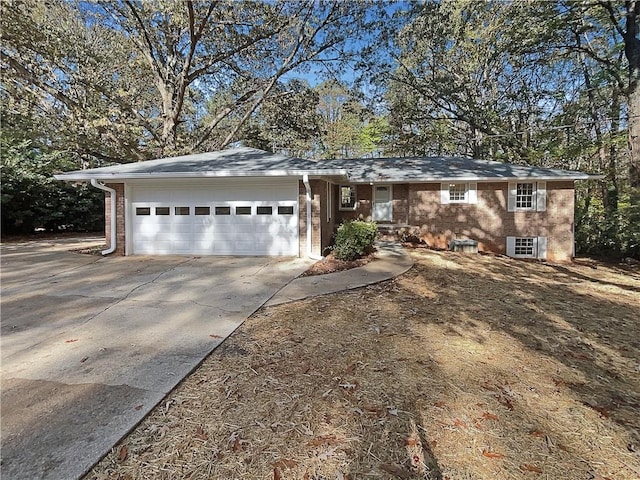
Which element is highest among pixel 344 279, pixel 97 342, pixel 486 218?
pixel 486 218

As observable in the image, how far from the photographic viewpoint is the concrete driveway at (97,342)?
93.6 inches

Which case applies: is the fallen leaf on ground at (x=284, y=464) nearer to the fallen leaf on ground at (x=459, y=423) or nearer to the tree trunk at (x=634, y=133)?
the fallen leaf on ground at (x=459, y=423)

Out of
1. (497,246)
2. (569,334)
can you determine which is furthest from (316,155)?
(569,334)

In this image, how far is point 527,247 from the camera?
12445 millimetres

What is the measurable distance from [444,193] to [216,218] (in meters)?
8.11

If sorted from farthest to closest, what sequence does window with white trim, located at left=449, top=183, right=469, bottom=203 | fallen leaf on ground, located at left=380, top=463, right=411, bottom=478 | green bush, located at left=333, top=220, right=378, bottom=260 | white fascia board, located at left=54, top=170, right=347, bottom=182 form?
1. window with white trim, located at left=449, top=183, right=469, bottom=203
2. green bush, located at left=333, top=220, right=378, bottom=260
3. white fascia board, located at left=54, top=170, right=347, bottom=182
4. fallen leaf on ground, located at left=380, top=463, right=411, bottom=478

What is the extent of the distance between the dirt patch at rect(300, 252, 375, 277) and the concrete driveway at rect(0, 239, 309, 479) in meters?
0.38

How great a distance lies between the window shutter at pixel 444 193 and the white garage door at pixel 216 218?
6.22 meters

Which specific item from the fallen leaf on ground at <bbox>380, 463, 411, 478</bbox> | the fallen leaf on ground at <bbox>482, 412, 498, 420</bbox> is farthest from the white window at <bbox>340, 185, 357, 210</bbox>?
the fallen leaf on ground at <bbox>380, 463, 411, 478</bbox>

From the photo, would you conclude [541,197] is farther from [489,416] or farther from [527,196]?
[489,416]

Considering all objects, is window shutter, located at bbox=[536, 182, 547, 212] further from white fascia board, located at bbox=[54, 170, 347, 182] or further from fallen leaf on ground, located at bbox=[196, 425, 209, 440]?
fallen leaf on ground, located at bbox=[196, 425, 209, 440]

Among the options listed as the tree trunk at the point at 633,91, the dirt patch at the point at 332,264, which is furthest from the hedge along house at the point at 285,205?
the tree trunk at the point at 633,91

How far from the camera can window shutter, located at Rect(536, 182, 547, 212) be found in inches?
477

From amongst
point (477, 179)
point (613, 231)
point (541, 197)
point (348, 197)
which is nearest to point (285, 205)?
point (348, 197)
